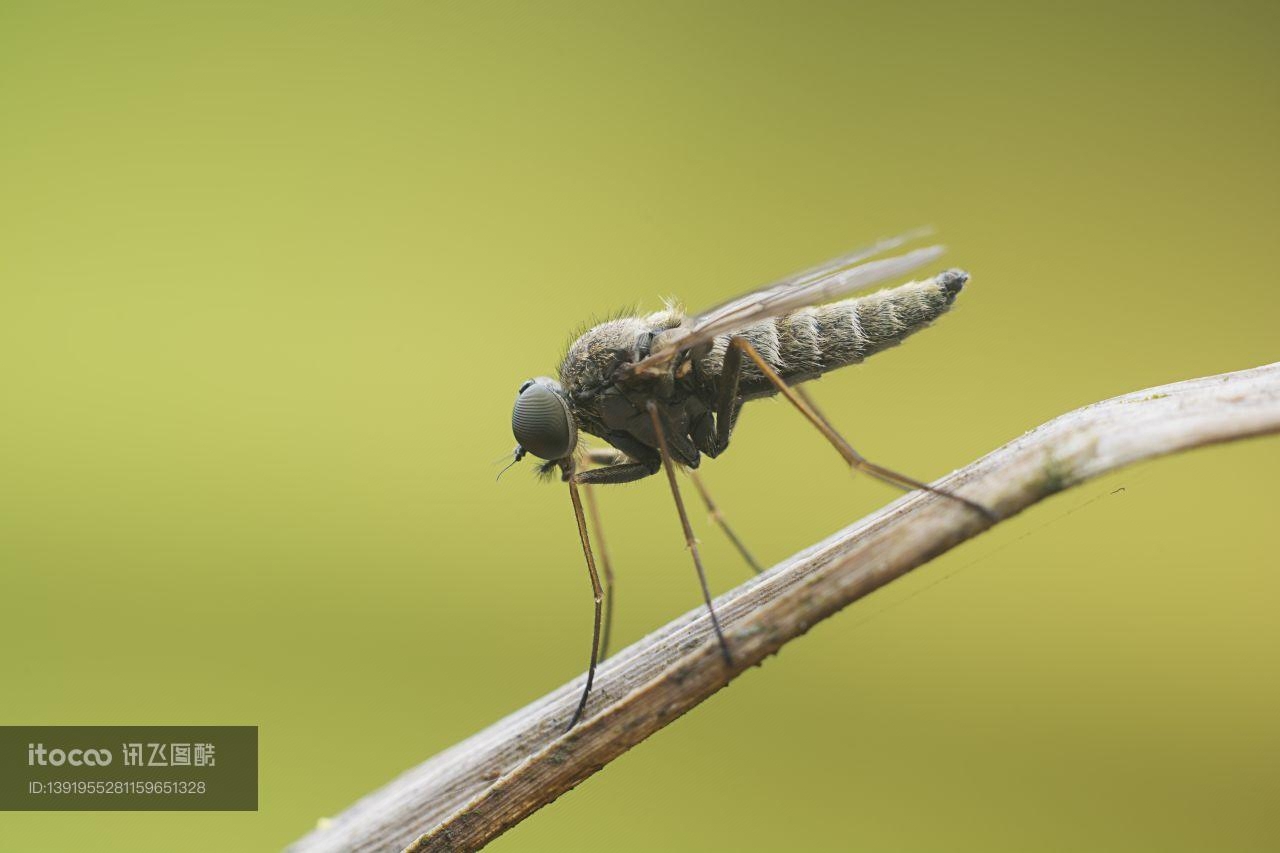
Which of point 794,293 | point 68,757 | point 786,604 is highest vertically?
point 794,293

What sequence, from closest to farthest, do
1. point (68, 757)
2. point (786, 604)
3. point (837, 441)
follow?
point (786, 604) < point (837, 441) < point (68, 757)

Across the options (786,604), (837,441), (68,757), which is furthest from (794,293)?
(68,757)

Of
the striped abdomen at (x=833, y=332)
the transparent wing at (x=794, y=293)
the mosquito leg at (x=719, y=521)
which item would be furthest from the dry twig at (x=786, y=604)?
the mosquito leg at (x=719, y=521)

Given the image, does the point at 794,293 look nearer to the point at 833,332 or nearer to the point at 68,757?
the point at 833,332

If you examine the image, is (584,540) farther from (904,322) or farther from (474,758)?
(904,322)

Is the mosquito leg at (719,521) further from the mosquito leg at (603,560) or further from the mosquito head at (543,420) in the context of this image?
the mosquito head at (543,420)

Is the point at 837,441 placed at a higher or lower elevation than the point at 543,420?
lower
